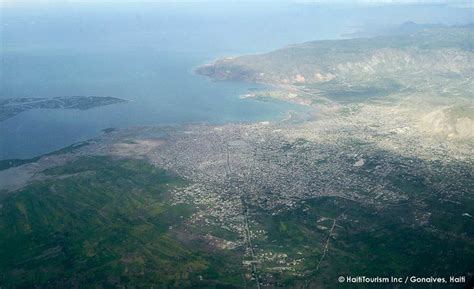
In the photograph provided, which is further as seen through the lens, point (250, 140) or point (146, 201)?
point (250, 140)

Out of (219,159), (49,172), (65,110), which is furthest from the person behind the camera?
(65,110)

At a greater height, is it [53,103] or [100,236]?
[53,103]

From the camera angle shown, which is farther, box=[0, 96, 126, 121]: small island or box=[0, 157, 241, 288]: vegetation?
box=[0, 96, 126, 121]: small island

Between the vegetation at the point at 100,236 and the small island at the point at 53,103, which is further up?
the small island at the point at 53,103

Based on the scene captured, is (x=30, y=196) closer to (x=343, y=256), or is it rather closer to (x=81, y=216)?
(x=81, y=216)

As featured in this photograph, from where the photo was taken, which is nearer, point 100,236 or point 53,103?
point 100,236

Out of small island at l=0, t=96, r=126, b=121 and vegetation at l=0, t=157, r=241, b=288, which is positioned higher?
small island at l=0, t=96, r=126, b=121

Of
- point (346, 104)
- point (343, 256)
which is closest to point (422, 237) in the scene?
point (343, 256)

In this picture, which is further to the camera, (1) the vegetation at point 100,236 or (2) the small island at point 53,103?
(2) the small island at point 53,103
